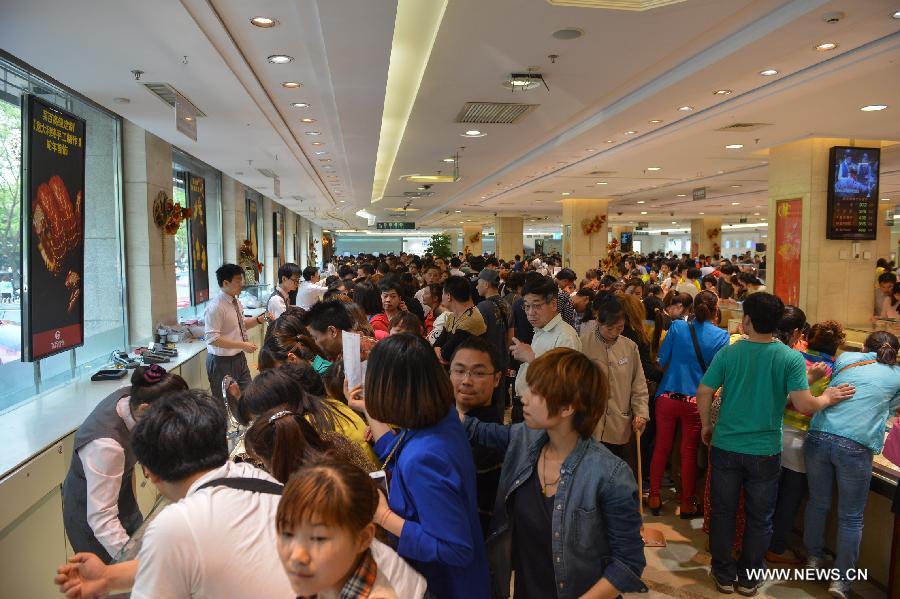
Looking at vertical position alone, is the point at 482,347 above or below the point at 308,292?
above

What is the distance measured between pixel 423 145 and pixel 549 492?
7452 mm

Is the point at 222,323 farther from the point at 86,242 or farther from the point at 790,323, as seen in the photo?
the point at 790,323

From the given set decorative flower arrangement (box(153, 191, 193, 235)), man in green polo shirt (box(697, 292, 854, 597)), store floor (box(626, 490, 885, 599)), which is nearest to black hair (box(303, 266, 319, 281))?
decorative flower arrangement (box(153, 191, 193, 235))

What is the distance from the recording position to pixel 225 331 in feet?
19.1

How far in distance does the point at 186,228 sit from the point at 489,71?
17.8 ft

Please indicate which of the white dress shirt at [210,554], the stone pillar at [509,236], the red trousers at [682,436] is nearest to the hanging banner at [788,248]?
the red trousers at [682,436]

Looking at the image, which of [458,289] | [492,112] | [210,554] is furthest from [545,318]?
[492,112]

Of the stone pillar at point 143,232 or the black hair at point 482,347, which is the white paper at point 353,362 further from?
the stone pillar at point 143,232

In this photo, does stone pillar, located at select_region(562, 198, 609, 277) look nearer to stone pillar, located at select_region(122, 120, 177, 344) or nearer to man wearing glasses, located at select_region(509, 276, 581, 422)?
stone pillar, located at select_region(122, 120, 177, 344)

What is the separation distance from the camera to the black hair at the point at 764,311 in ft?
10.4

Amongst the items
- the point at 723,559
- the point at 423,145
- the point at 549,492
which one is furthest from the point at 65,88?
the point at 723,559

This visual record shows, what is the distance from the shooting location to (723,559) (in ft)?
11.5

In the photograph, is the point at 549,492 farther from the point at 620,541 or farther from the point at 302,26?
the point at 302,26

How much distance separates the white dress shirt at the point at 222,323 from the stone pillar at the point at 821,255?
7.39m
